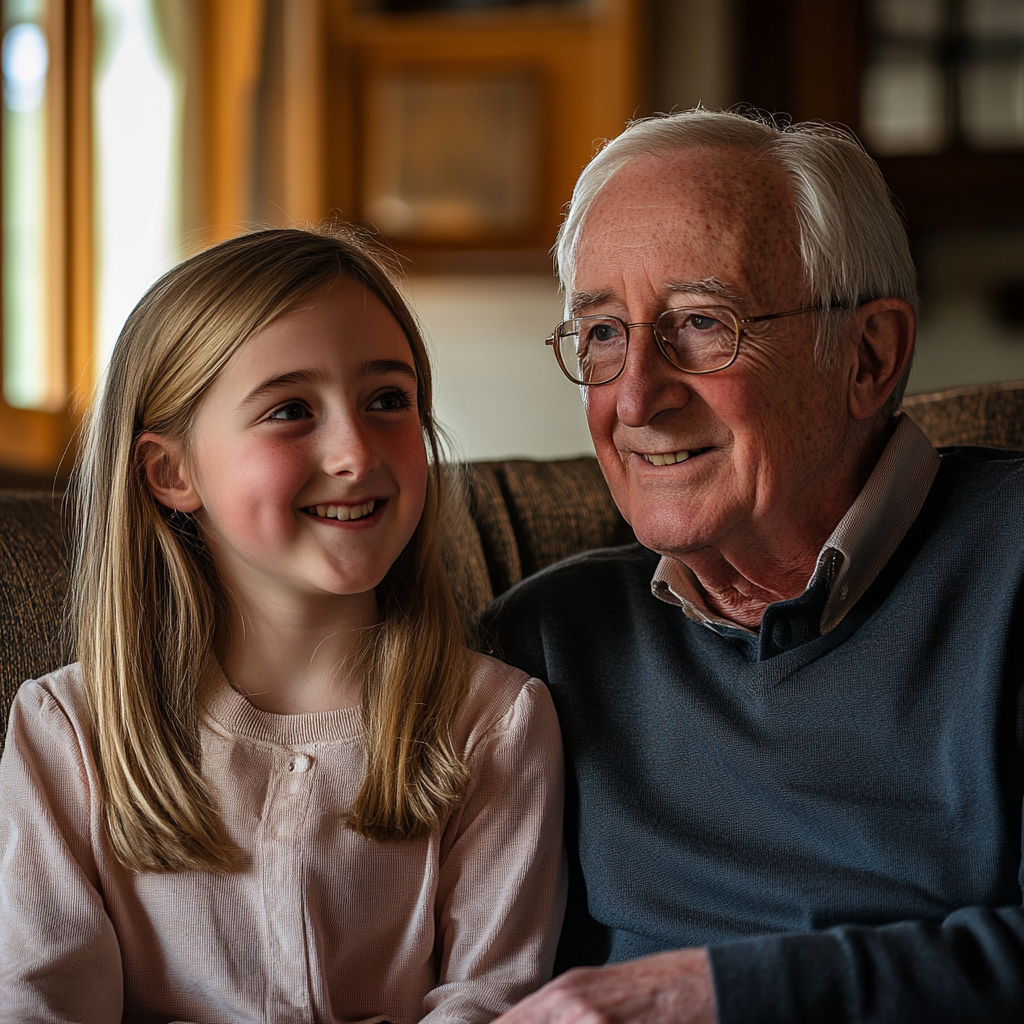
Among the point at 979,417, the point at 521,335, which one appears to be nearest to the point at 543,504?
the point at 979,417

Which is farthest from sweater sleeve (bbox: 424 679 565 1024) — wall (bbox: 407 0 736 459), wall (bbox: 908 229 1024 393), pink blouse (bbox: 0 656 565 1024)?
wall (bbox: 908 229 1024 393)

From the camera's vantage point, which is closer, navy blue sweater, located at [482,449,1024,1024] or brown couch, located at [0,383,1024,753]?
navy blue sweater, located at [482,449,1024,1024]

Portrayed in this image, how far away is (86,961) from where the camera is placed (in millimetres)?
1175

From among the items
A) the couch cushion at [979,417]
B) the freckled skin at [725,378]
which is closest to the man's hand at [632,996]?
the freckled skin at [725,378]

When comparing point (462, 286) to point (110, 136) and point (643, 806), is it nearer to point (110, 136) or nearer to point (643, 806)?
point (110, 136)

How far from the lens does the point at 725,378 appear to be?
4.34ft

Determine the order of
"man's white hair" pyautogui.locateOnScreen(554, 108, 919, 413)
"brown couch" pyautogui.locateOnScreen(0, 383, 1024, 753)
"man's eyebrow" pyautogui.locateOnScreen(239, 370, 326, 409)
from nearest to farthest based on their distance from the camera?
"man's eyebrow" pyautogui.locateOnScreen(239, 370, 326, 409), "man's white hair" pyautogui.locateOnScreen(554, 108, 919, 413), "brown couch" pyautogui.locateOnScreen(0, 383, 1024, 753)

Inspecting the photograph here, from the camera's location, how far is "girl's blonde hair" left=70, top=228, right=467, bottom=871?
4.10 feet

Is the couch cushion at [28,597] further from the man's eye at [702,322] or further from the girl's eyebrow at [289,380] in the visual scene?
the man's eye at [702,322]

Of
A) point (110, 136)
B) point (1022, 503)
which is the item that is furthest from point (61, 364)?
point (1022, 503)

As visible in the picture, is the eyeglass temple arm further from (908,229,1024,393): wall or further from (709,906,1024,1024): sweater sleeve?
(908,229,1024,393): wall

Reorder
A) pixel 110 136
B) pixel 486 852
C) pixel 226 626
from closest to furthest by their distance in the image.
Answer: pixel 486 852, pixel 226 626, pixel 110 136

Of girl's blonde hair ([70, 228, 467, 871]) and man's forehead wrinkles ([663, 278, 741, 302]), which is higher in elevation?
man's forehead wrinkles ([663, 278, 741, 302])

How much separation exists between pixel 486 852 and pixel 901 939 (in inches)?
17.1
